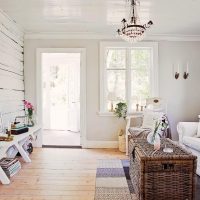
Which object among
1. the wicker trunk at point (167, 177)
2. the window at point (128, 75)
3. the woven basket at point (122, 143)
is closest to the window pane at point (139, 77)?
the window at point (128, 75)

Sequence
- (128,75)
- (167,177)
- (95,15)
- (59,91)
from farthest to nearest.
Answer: (59,91) < (128,75) < (95,15) < (167,177)

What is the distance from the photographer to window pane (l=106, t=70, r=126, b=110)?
5.36 meters

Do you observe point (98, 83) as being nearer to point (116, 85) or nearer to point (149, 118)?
point (116, 85)

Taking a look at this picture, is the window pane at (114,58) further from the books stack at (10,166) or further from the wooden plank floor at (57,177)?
the books stack at (10,166)

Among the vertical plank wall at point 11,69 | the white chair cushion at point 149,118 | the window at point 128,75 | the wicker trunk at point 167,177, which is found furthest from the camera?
the window at point 128,75

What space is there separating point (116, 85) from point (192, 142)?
2183 mm

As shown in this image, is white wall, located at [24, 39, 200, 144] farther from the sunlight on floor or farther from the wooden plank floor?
the sunlight on floor

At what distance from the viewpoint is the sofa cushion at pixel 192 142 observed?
3.52 meters

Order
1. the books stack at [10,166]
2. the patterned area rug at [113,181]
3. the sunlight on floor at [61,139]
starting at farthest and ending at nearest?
the sunlight on floor at [61,139]
the books stack at [10,166]
the patterned area rug at [113,181]

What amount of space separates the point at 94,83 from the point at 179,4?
2328 millimetres

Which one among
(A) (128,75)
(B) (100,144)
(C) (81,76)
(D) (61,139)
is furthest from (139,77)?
(D) (61,139)

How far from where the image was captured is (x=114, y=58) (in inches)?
212

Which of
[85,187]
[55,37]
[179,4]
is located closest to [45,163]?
[85,187]

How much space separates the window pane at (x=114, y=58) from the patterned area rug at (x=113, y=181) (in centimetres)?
211
